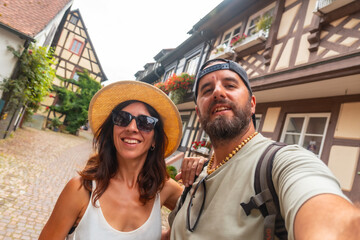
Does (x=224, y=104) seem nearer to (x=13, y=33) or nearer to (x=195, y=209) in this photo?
(x=195, y=209)

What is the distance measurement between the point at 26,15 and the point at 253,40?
9.73m

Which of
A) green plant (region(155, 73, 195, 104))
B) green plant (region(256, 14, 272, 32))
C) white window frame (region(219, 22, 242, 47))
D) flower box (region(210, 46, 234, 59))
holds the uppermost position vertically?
white window frame (region(219, 22, 242, 47))

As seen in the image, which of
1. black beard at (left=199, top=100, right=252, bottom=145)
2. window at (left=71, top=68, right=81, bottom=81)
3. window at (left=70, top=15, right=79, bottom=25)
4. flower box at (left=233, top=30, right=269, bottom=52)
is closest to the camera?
black beard at (left=199, top=100, right=252, bottom=145)

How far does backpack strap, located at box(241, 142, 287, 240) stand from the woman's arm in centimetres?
123

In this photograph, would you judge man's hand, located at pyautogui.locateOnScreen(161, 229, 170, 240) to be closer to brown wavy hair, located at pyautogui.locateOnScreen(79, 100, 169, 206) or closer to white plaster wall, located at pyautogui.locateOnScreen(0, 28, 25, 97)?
brown wavy hair, located at pyautogui.locateOnScreen(79, 100, 169, 206)

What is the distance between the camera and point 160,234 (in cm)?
181

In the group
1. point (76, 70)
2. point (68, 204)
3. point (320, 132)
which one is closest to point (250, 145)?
point (68, 204)

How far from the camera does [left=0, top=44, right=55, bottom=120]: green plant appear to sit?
8.45 m

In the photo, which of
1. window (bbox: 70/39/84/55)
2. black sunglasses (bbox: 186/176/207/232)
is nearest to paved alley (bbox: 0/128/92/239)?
black sunglasses (bbox: 186/176/207/232)

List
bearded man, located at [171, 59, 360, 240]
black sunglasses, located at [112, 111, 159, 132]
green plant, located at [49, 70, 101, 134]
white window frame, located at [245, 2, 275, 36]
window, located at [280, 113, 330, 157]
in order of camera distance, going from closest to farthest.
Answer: bearded man, located at [171, 59, 360, 240]
black sunglasses, located at [112, 111, 159, 132]
window, located at [280, 113, 330, 157]
white window frame, located at [245, 2, 275, 36]
green plant, located at [49, 70, 101, 134]

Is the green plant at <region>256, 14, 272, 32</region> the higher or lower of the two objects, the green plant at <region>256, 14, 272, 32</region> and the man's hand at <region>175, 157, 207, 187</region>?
the higher

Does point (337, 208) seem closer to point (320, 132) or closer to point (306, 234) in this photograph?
point (306, 234)

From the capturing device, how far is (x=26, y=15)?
30.1 ft

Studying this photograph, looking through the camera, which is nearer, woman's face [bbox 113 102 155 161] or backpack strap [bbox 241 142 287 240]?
backpack strap [bbox 241 142 287 240]
